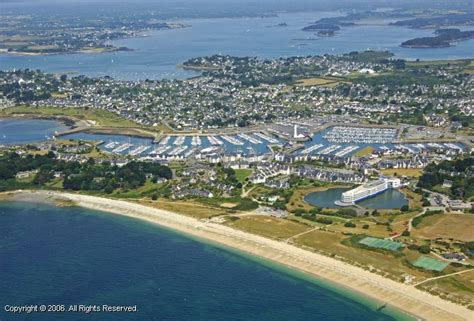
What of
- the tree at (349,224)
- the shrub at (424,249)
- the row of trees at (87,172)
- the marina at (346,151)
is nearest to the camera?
the shrub at (424,249)

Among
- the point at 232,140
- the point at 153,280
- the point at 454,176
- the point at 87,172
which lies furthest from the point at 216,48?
the point at 153,280

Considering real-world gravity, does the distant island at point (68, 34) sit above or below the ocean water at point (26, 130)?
above

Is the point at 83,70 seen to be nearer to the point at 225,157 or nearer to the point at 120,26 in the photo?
the point at 225,157

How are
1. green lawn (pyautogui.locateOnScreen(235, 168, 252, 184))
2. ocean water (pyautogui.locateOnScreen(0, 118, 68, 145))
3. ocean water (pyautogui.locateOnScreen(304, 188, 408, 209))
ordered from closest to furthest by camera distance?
1. ocean water (pyautogui.locateOnScreen(304, 188, 408, 209))
2. green lawn (pyautogui.locateOnScreen(235, 168, 252, 184))
3. ocean water (pyautogui.locateOnScreen(0, 118, 68, 145))

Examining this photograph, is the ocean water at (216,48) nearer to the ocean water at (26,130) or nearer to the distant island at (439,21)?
the distant island at (439,21)

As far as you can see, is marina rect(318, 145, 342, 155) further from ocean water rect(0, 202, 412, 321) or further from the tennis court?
ocean water rect(0, 202, 412, 321)

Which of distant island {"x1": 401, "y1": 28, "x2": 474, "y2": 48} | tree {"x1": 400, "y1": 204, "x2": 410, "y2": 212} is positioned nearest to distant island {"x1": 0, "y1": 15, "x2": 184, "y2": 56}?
distant island {"x1": 401, "y1": 28, "x2": 474, "y2": 48}

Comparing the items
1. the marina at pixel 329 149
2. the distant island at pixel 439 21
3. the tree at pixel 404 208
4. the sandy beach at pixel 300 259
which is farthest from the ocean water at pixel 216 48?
the tree at pixel 404 208
